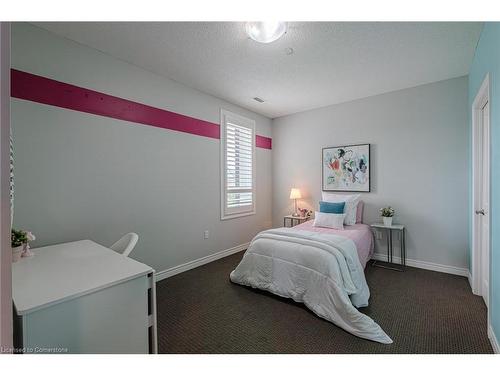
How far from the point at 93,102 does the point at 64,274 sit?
180cm

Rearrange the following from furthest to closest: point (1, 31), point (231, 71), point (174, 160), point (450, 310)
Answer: point (174, 160), point (231, 71), point (450, 310), point (1, 31)

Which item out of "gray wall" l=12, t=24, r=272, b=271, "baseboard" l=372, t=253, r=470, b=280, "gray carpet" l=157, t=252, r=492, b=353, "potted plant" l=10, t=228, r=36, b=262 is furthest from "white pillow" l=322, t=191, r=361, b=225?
"potted plant" l=10, t=228, r=36, b=262

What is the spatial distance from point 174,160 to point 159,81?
3.31 ft

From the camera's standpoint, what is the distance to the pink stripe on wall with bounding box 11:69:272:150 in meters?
1.96

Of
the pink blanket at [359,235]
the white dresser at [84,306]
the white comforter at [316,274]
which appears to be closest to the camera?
the white dresser at [84,306]

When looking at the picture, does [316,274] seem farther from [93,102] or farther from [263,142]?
[263,142]

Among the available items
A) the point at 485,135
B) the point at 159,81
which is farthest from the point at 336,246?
the point at 159,81

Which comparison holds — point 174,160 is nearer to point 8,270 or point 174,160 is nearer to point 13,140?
point 13,140

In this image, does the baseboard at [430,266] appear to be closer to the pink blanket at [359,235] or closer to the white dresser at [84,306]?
the pink blanket at [359,235]

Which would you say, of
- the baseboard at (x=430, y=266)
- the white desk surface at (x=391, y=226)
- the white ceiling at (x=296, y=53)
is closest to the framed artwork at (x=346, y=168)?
the white desk surface at (x=391, y=226)

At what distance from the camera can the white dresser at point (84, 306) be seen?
1.01 metres

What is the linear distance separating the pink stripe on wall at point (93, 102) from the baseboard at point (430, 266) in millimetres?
3373

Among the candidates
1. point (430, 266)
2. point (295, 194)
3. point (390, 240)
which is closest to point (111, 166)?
point (295, 194)

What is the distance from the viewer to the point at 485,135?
236 centimetres
